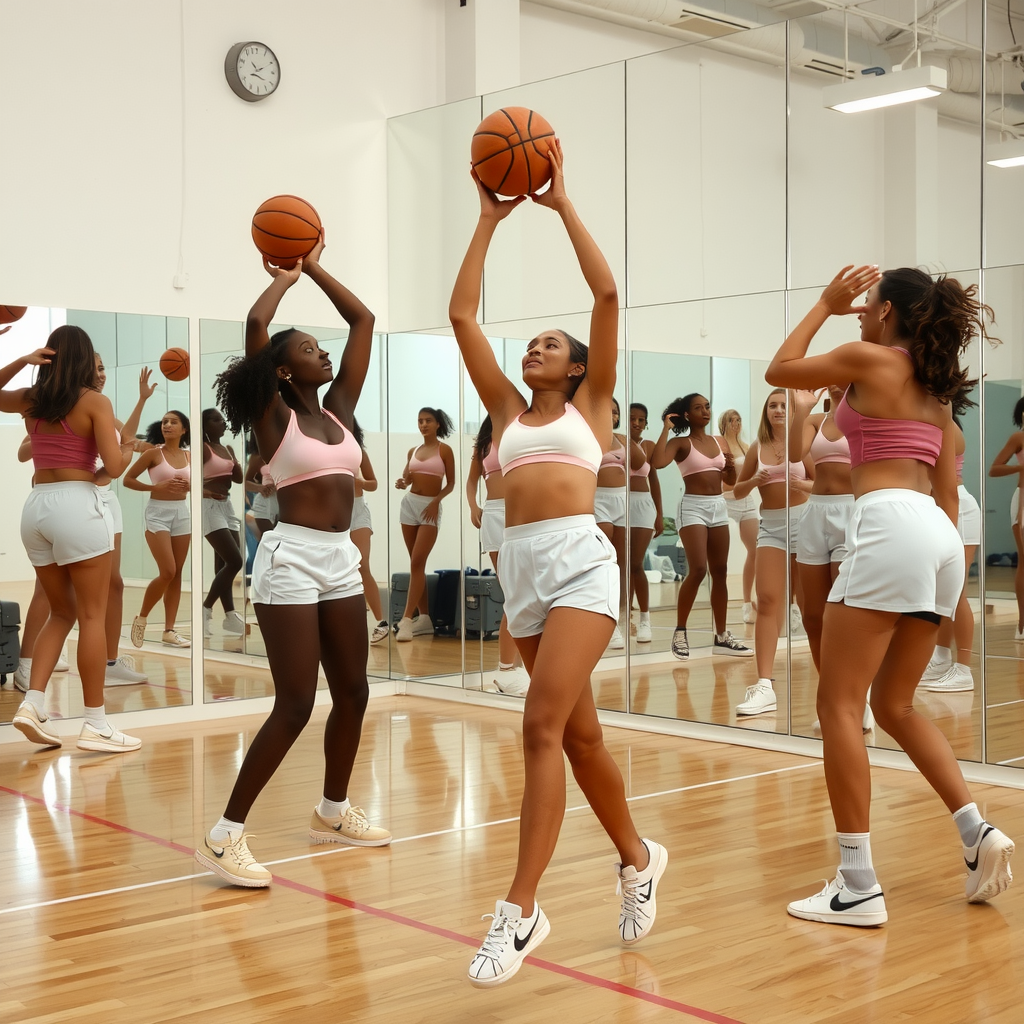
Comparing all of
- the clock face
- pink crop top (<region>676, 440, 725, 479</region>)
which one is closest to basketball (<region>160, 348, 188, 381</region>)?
the clock face

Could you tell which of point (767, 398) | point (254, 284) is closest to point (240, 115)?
point (254, 284)

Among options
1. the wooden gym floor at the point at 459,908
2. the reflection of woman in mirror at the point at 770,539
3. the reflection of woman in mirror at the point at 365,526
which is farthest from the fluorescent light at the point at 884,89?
the reflection of woman in mirror at the point at 365,526

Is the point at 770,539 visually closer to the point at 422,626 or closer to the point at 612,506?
the point at 612,506

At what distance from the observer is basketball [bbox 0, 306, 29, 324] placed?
6055mm

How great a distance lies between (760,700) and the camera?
5840mm

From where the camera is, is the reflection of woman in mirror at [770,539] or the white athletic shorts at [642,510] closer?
the reflection of woman in mirror at [770,539]

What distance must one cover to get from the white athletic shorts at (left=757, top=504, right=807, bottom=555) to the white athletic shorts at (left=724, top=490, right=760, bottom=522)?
5 cm

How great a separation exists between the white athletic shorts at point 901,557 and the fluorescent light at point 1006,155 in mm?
2264

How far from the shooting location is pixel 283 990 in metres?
2.93

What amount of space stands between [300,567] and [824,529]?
2.62 metres

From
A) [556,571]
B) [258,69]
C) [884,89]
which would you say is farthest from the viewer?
[258,69]

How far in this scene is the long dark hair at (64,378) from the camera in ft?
18.9

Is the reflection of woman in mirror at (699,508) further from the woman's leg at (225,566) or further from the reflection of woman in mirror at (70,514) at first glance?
the reflection of woman in mirror at (70,514)

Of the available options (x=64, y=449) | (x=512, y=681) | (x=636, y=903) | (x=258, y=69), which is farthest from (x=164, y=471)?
(x=636, y=903)
